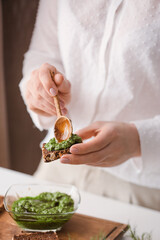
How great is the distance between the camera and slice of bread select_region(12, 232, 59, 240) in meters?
0.57

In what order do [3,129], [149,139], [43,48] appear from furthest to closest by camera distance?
[3,129] < [43,48] < [149,139]

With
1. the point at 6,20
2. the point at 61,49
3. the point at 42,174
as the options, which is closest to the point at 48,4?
the point at 61,49

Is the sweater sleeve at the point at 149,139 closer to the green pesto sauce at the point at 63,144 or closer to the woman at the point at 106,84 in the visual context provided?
the woman at the point at 106,84

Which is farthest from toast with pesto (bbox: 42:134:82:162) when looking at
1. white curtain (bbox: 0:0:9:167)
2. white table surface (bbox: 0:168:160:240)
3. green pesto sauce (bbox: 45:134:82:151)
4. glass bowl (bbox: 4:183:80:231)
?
white curtain (bbox: 0:0:9:167)

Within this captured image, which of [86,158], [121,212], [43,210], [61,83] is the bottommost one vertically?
[121,212]

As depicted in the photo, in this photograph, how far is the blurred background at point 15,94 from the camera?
0.84 meters

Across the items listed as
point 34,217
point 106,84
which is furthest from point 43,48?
point 34,217

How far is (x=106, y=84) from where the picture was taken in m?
0.72

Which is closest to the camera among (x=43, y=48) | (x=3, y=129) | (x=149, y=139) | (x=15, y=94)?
(x=149, y=139)

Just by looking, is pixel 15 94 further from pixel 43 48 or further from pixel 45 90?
pixel 45 90

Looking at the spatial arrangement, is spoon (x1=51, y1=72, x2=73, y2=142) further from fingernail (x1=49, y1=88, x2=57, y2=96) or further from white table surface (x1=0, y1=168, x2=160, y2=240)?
white table surface (x1=0, y1=168, x2=160, y2=240)

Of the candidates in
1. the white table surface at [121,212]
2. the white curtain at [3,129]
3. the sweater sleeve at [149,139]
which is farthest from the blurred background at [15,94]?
the sweater sleeve at [149,139]

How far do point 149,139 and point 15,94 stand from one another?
0.44 metres

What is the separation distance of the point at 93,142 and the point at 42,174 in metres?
0.39
